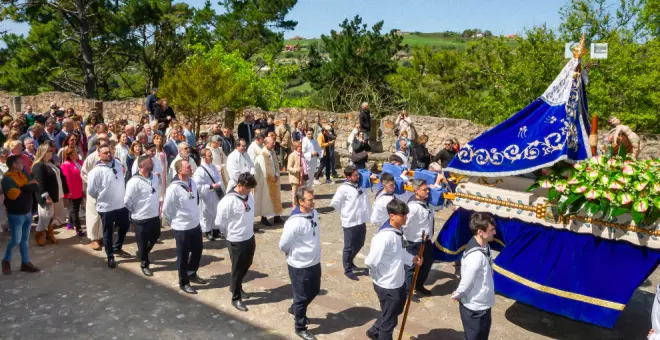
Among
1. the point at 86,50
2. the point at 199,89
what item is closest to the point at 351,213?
the point at 199,89

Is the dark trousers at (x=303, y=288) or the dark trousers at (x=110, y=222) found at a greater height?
the dark trousers at (x=110, y=222)

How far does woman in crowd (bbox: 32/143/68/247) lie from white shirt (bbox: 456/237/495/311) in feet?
19.2

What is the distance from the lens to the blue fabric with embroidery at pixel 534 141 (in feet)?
19.9

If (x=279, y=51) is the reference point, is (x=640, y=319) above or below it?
below

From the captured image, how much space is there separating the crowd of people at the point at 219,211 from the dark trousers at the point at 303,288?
1 cm

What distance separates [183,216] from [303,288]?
6.41 ft

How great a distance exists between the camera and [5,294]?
682cm

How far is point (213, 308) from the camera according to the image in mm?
6566

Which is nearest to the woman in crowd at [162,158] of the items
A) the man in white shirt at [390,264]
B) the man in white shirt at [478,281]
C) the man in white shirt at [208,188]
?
→ the man in white shirt at [208,188]

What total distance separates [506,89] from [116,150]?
12.5m

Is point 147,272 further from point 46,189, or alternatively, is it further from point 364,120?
point 364,120

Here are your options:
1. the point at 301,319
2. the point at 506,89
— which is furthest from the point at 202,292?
the point at 506,89

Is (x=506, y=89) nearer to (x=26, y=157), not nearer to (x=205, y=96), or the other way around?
(x=205, y=96)

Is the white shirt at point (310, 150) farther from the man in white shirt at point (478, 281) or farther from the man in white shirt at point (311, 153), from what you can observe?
the man in white shirt at point (478, 281)
